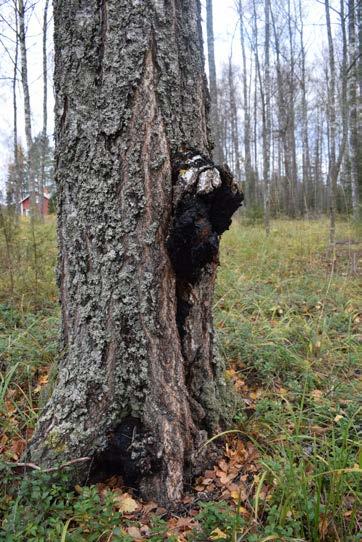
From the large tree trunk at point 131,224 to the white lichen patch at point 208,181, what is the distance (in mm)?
11

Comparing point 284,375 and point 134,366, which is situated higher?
point 134,366

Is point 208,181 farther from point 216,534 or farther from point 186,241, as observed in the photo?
point 216,534

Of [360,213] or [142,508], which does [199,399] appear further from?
[360,213]

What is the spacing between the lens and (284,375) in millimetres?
2443

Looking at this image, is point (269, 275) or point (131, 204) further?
point (269, 275)

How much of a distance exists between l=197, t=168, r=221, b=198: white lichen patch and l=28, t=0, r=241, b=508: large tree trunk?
11 mm

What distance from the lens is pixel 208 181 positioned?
1395mm

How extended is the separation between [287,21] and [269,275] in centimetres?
1723

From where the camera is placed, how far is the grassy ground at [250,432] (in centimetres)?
130

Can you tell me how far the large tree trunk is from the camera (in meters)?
1.47

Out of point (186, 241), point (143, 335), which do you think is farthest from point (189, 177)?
point (143, 335)

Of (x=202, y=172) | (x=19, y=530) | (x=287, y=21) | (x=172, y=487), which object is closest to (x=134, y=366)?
(x=172, y=487)

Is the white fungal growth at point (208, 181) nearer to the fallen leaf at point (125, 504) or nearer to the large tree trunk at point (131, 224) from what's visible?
the large tree trunk at point (131, 224)

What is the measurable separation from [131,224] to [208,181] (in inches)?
14.3
